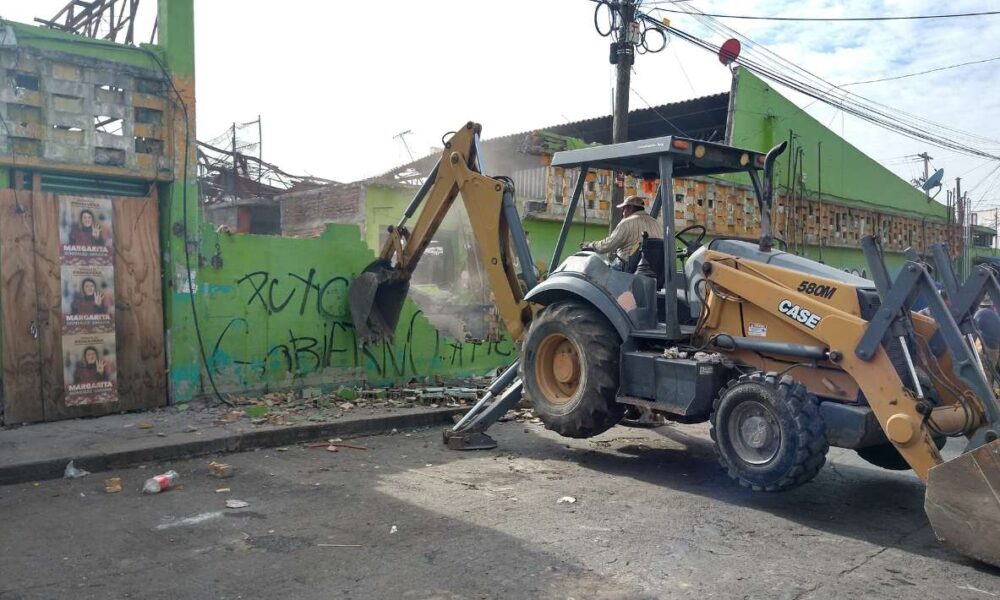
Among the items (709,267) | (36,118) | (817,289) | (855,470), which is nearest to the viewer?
(817,289)

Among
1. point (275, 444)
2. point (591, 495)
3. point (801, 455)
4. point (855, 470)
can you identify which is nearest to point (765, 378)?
point (801, 455)

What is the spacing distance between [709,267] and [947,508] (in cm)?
249

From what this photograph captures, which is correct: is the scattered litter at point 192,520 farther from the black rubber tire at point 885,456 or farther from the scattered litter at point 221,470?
the black rubber tire at point 885,456

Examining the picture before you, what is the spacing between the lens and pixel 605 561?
14.6 ft

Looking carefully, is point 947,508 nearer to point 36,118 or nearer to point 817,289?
point 817,289

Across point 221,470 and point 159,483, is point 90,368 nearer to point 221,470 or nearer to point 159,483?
point 221,470

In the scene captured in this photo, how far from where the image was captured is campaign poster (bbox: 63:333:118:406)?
7.90m

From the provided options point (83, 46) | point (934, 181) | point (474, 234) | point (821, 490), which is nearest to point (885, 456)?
point (821, 490)

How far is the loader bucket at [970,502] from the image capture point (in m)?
4.18

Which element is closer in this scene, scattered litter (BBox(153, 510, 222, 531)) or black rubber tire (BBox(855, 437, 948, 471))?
scattered litter (BBox(153, 510, 222, 531))

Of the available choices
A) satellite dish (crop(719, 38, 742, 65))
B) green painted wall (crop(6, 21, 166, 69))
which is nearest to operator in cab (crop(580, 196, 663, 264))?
Result: green painted wall (crop(6, 21, 166, 69))

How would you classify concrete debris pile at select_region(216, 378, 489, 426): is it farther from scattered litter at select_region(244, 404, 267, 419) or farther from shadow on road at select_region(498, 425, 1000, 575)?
shadow on road at select_region(498, 425, 1000, 575)

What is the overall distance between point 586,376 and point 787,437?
192 cm

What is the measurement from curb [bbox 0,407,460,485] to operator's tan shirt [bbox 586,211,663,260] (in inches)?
126
